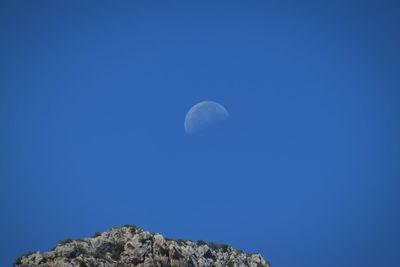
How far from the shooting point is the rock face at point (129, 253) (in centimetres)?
5262

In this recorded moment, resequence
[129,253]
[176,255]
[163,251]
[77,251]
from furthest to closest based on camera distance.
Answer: [163,251] < [176,255] < [129,253] < [77,251]

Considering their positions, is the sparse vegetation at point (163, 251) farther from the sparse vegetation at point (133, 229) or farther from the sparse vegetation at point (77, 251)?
the sparse vegetation at point (77, 251)

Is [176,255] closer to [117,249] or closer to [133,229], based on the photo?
[117,249]

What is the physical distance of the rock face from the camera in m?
52.6

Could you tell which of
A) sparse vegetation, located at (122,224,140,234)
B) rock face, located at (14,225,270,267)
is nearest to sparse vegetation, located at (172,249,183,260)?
rock face, located at (14,225,270,267)

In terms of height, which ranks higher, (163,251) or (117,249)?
(117,249)

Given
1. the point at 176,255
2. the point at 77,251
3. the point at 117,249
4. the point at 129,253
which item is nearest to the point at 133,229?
the point at 117,249

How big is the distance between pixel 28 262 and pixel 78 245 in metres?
7.87

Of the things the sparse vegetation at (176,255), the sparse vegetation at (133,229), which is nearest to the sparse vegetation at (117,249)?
the sparse vegetation at (133,229)

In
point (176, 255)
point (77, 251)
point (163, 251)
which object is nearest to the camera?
point (77, 251)

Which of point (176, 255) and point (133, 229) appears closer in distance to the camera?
point (176, 255)

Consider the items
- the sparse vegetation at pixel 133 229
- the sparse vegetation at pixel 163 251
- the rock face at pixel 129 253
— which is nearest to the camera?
the rock face at pixel 129 253

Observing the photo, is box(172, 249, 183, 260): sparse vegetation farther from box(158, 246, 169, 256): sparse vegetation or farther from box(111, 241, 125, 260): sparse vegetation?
box(111, 241, 125, 260): sparse vegetation

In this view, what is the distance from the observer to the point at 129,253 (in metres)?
60.2
